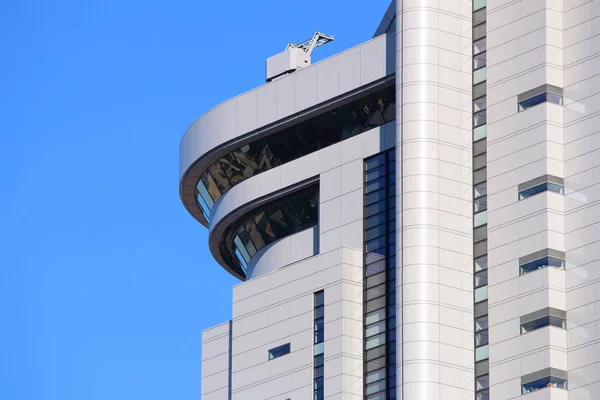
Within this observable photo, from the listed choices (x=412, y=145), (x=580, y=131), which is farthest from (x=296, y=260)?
(x=580, y=131)

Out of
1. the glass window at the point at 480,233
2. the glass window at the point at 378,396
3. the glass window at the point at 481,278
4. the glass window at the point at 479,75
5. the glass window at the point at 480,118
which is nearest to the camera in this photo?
the glass window at the point at 481,278

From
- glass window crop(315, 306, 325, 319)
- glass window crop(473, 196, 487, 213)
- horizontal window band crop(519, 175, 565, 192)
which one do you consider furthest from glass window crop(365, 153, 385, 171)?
horizontal window band crop(519, 175, 565, 192)

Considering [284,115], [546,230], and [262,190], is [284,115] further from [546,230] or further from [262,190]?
[546,230]

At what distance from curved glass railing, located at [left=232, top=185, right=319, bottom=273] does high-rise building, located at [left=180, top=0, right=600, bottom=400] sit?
1.27 ft

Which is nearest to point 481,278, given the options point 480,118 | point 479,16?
point 480,118

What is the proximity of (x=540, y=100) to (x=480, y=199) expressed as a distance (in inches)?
242

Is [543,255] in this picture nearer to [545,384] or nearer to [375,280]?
[545,384]

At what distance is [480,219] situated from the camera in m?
111

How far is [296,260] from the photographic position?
12169 cm

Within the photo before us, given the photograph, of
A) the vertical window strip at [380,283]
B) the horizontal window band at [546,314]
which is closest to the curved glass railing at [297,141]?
the vertical window strip at [380,283]

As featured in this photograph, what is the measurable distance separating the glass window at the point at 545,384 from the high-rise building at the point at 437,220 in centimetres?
7

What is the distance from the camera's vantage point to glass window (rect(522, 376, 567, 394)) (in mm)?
104312

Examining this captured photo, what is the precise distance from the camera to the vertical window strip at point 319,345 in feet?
371

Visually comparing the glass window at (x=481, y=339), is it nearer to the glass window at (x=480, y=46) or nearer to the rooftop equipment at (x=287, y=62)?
the glass window at (x=480, y=46)
